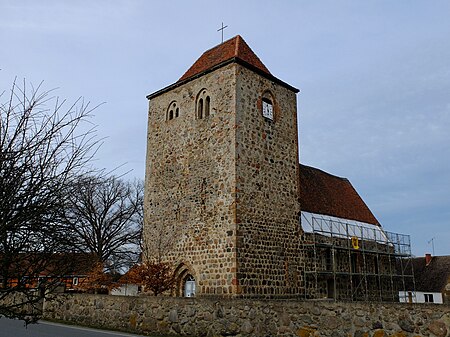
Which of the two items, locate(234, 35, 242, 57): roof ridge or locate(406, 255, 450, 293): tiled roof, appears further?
locate(406, 255, 450, 293): tiled roof

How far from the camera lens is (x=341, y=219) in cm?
2597

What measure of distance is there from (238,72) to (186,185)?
5710mm

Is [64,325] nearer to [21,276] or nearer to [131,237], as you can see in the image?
[21,276]

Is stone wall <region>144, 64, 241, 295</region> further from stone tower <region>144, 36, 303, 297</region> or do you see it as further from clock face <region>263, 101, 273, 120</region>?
clock face <region>263, 101, 273, 120</region>

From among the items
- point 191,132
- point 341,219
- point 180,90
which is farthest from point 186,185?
point 341,219

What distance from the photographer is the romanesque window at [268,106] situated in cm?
2069

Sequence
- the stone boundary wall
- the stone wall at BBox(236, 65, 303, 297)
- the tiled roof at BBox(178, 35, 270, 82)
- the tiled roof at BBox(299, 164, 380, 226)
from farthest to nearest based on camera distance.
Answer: the tiled roof at BBox(299, 164, 380, 226) → the tiled roof at BBox(178, 35, 270, 82) → the stone wall at BBox(236, 65, 303, 297) → the stone boundary wall

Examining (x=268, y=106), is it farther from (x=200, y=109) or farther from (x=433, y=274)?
(x=433, y=274)

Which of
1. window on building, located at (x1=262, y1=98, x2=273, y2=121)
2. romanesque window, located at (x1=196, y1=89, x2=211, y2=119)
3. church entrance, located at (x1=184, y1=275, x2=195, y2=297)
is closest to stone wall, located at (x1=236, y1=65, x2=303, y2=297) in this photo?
window on building, located at (x1=262, y1=98, x2=273, y2=121)

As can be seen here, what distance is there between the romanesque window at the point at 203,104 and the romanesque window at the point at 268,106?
258 centimetres

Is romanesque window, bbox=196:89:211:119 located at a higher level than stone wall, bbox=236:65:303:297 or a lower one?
higher

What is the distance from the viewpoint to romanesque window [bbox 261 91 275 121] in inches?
814

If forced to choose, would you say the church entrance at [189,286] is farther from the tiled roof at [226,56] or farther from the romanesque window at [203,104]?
the tiled roof at [226,56]

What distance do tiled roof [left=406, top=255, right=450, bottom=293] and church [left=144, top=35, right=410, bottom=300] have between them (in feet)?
49.2
